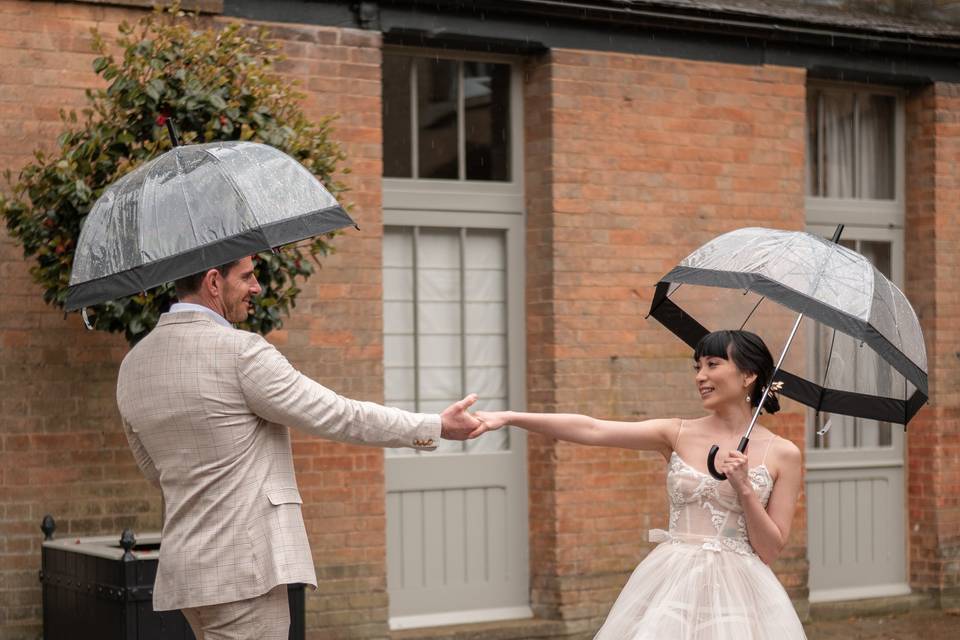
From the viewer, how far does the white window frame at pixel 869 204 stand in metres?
10.7

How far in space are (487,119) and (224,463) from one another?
553cm

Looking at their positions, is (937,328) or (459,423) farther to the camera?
(937,328)

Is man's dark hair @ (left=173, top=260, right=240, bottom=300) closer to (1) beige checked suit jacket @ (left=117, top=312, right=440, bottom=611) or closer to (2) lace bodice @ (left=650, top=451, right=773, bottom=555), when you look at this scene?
(1) beige checked suit jacket @ (left=117, top=312, right=440, bottom=611)

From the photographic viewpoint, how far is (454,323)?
9453 mm

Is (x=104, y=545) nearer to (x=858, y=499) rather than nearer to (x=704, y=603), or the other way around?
(x=704, y=603)

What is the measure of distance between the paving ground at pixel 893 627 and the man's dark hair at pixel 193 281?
645 cm

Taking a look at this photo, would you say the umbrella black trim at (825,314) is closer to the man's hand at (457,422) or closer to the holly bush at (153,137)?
the man's hand at (457,422)

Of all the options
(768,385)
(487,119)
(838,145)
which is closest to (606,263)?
(487,119)

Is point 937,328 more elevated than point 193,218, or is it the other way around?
point 193,218

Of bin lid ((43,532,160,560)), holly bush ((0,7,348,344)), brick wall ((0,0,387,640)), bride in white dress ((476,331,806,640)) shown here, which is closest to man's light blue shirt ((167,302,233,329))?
bride in white dress ((476,331,806,640))

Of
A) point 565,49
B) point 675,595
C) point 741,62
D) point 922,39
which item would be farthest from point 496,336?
point 675,595

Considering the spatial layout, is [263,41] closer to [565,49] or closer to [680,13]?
[565,49]

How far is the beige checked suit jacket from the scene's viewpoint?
4324mm

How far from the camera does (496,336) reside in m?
9.59
